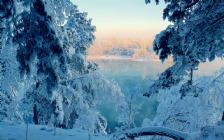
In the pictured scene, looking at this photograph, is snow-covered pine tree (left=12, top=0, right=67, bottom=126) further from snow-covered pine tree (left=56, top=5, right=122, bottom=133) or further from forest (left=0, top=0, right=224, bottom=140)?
snow-covered pine tree (left=56, top=5, right=122, bottom=133)

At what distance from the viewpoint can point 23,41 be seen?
4680mm

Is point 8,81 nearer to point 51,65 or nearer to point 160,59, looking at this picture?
point 51,65

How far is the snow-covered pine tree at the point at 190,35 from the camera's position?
4.90 meters

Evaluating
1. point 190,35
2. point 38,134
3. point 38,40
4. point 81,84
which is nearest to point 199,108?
point 190,35

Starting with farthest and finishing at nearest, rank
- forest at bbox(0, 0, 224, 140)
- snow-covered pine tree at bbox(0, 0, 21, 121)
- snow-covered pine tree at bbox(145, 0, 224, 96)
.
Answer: snow-covered pine tree at bbox(0, 0, 21, 121), snow-covered pine tree at bbox(145, 0, 224, 96), forest at bbox(0, 0, 224, 140)

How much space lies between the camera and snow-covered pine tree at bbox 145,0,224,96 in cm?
490

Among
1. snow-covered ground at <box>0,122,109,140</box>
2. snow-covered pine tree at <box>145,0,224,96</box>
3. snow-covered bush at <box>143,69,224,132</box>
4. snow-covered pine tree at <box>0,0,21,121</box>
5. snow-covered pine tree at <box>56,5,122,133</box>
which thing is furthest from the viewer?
snow-covered pine tree at <box>56,5,122,133</box>

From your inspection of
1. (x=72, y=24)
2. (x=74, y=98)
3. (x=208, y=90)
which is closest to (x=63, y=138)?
(x=208, y=90)

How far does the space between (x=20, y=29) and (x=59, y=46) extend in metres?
0.77

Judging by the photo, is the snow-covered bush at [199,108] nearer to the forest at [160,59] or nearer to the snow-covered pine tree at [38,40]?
the forest at [160,59]

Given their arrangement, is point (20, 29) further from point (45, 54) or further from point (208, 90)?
point (208, 90)

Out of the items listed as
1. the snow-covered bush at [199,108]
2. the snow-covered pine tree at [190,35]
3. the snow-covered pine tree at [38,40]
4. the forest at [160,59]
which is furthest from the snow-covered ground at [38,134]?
the snow-covered bush at [199,108]

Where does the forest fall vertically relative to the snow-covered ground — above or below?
above

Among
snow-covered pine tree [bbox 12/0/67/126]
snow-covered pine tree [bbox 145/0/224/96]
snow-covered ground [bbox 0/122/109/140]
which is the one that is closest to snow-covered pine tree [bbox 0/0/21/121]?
snow-covered ground [bbox 0/122/109/140]
